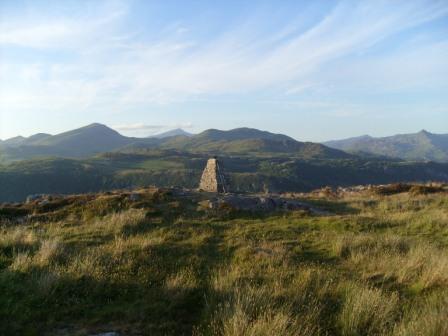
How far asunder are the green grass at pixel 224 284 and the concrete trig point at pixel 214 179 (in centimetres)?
1562

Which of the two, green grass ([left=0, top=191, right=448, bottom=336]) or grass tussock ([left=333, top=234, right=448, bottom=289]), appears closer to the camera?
green grass ([left=0, top=191, right=448, bottom=336])

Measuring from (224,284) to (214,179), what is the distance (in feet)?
76.8

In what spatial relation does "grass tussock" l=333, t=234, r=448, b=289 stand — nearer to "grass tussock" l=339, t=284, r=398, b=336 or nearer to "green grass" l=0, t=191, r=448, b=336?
"green grass" l=0, t=191, r=448, b=336

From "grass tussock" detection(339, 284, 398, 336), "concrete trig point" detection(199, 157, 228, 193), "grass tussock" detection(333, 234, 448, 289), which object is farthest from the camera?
"concrete trig point" detection(199, 157, 228, 193)

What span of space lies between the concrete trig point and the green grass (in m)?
15.6

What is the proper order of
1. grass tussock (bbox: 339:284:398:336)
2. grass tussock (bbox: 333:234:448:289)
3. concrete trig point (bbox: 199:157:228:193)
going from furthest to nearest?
concrete trig point (bbox: 199:157:228:193) < grass tussock (bbox: 333:234:448:289) < grass tussock (bbox: 339:284:398:336)

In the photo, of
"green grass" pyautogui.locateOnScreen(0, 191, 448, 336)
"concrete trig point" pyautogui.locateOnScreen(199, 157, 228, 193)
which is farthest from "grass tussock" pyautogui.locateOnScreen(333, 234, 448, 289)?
"concrete trig point" pyautogui.locateOnScreen(199, 157, 228, 193)

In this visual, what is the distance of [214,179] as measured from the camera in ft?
101

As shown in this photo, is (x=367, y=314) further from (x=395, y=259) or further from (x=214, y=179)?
Result: (x=214, y=179)

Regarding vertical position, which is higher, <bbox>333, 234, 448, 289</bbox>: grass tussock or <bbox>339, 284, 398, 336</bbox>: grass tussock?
<bbox>339, 284, 398, 336</bbox>: grass tussock

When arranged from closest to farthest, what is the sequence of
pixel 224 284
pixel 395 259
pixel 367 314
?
1. pixel 367 314
2. pixel 224 284
3. pixel 395 259

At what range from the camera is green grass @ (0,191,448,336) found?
607cm

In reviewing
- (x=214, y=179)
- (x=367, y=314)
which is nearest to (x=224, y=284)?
(x=367, y=314)

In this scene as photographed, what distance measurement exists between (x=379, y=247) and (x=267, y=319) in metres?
6.31
